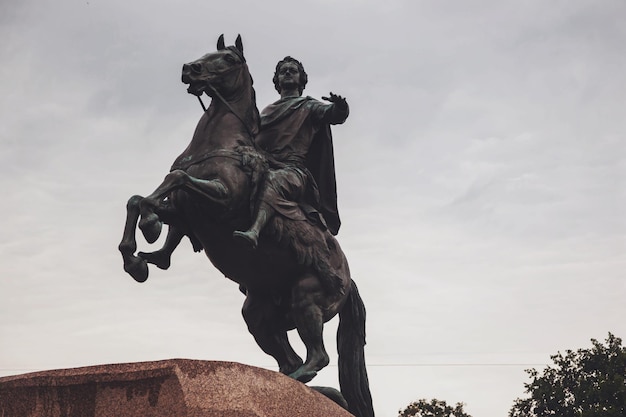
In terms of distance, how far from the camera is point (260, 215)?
8.69 meters

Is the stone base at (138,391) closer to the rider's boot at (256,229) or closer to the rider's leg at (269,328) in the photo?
the rider's boot at (256,229)

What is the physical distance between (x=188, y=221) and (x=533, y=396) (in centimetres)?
2784

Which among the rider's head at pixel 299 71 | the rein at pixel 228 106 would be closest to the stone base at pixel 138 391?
the rein at pixel 228 106

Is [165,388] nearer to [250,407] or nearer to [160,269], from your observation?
[250,407]

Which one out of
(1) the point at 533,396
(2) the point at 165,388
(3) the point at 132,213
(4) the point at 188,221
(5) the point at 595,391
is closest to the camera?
(2) the point at 165,388

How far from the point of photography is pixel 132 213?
802cm

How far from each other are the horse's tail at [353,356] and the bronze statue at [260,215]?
0.04ft

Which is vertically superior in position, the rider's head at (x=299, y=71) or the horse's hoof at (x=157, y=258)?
the rider's head at (x=299, y=71)

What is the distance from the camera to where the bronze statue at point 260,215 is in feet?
28.3

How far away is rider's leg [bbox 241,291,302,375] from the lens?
967cm

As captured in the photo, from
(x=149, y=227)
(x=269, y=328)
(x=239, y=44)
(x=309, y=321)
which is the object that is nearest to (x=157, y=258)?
(x=149, y=227)

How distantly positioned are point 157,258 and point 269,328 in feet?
5.07

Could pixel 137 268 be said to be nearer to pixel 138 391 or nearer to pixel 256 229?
pixel 256 229

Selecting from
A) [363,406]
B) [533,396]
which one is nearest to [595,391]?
[533,396]
